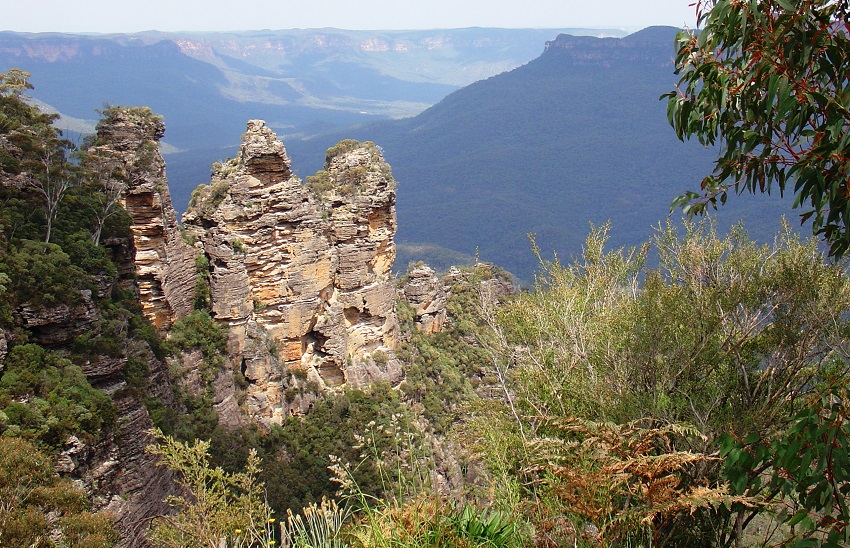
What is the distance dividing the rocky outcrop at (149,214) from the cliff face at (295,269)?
1.31 meters

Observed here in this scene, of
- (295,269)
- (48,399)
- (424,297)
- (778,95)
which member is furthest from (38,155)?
(424,297)

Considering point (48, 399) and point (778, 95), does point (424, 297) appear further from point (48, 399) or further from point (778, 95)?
point (778, 95)

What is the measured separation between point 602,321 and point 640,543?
4375mm

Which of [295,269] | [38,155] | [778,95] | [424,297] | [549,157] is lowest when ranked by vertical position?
[549,157]

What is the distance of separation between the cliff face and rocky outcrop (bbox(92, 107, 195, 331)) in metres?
1.31

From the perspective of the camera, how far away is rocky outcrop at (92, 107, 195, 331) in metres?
18.1

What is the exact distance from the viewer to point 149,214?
1834 centimetres

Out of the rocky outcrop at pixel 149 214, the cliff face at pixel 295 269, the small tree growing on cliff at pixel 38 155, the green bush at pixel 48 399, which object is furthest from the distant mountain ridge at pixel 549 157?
the green bush at pixel 48 399

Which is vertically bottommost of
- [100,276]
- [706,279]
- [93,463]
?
[93,463]

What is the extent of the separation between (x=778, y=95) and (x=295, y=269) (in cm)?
1883

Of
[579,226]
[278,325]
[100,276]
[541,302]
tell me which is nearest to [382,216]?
[278,325]

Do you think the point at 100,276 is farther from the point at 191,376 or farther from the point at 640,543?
the point at 640,543

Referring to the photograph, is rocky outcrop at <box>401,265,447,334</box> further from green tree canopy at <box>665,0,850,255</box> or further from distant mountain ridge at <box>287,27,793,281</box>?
distant mountain ridge at <box>287,27,793,281</box>

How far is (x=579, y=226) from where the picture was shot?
10369cm
